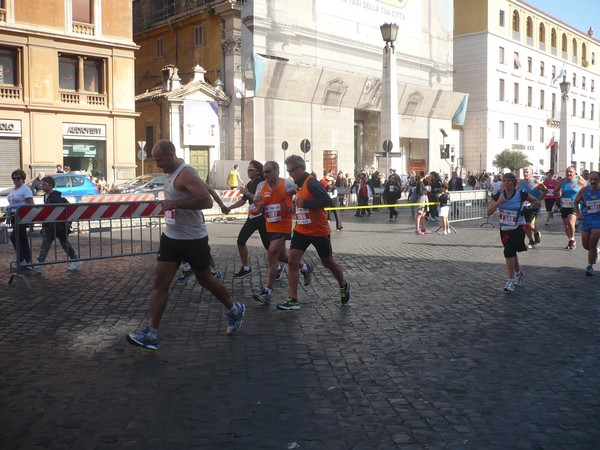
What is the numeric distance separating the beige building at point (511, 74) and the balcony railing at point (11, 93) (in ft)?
127

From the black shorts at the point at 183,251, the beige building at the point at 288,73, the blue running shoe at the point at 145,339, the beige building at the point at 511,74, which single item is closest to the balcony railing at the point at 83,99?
→ the beige building at the point at 288,73

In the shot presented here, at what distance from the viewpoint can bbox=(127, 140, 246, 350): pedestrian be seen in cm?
605

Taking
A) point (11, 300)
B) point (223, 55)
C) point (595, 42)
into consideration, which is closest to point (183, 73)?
point (223, 55)

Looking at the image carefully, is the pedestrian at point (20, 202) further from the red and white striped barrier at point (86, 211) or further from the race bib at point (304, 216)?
the race bib at point (304, 216)

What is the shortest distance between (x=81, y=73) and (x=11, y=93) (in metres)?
3.71

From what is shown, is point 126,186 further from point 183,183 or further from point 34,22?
point 183,183

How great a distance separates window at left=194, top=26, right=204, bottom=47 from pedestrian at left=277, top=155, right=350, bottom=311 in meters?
36.2

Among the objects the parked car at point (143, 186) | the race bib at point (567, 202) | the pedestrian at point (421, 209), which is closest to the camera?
the race bib at point (567, 202)

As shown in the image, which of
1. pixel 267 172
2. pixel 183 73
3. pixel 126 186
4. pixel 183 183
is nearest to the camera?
pixel 183 183

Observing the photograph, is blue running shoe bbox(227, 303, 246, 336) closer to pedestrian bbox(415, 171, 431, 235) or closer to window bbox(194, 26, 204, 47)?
pedestrian bbox(415, 171, 431, 235)

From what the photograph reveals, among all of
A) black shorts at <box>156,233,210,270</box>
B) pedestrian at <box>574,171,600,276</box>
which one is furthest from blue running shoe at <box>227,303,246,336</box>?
pedestrian at <box>574,171,600,276</box>

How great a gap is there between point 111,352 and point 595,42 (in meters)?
83.6

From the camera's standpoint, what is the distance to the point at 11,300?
8.79 meters

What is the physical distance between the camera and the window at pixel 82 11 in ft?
110
